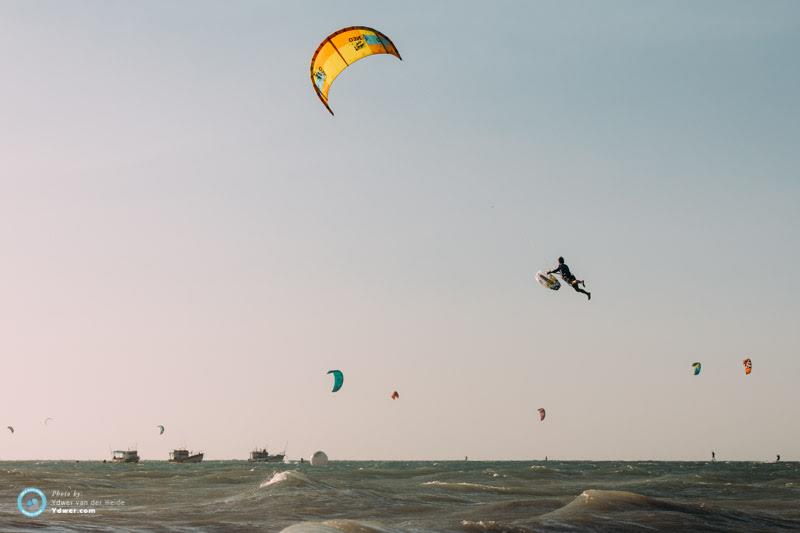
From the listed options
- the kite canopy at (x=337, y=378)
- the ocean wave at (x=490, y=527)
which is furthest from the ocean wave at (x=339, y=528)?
the kite canopy at (x=337, y=378)

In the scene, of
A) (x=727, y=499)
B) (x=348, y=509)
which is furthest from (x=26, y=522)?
(x=727, y=499)

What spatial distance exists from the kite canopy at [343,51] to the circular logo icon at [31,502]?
32.2 ft

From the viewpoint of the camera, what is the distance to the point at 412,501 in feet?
64.7

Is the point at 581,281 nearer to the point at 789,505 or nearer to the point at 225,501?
the point at 789,505

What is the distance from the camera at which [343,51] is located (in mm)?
15305

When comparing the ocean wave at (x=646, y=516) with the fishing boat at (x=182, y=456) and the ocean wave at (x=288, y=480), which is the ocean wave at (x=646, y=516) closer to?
the ocean wave at (x=288, y=480)

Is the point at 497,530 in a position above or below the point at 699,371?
below

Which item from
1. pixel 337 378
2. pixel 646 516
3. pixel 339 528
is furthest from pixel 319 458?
pixel 339 528

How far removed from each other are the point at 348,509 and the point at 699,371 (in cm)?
2895

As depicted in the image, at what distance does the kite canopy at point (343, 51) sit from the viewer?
583 inches

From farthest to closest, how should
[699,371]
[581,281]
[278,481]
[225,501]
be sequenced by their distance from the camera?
[699,371] → [278,481] → [225,501] → [581,281]

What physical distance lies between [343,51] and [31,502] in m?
13.2

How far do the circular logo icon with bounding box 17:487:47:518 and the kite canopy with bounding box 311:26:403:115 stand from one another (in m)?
9.83

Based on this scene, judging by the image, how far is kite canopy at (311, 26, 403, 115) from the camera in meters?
14.8
